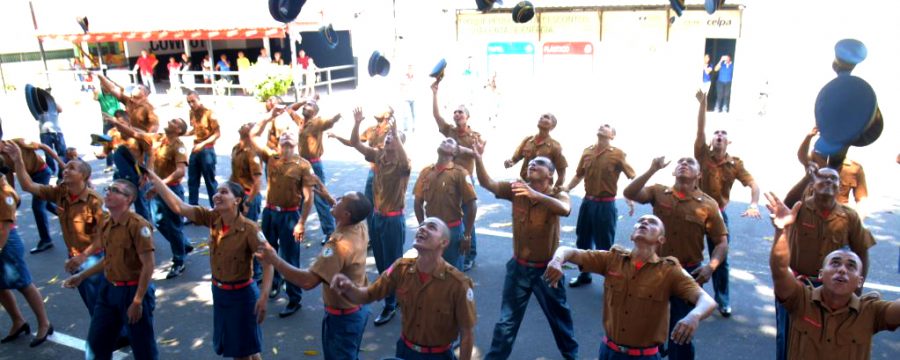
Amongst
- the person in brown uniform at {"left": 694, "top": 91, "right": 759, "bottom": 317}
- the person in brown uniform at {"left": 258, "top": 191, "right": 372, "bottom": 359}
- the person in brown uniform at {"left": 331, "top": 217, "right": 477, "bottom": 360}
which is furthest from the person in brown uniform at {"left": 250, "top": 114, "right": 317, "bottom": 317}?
the person in brown uniform at {"left": 694, "top": 91, "right": 759, "bottom": 317}

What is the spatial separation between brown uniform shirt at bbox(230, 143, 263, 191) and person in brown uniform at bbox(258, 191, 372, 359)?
3084 mm

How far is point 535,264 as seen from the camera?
5.52 metres

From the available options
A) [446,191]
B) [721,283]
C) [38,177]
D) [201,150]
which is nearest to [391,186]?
[446,191]

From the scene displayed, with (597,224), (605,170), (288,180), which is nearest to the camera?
(288,180)

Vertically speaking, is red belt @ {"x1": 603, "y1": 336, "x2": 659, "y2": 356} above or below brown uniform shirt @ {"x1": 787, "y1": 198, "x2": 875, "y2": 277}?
below

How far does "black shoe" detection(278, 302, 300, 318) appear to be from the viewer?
22.2ft

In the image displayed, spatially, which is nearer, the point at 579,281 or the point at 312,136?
the point at 579,281

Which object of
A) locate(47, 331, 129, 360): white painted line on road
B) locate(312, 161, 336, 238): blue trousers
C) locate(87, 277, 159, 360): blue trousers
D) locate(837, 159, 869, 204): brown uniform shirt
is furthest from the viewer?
locate(312, 161, 336, 238): blue trousers

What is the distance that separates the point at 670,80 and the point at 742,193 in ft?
32.2

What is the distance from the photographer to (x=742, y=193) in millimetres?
10922

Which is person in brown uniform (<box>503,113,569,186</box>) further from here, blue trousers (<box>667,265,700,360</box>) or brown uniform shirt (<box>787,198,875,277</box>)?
brown uniform shirt (<box>787,198,875,277</box>)

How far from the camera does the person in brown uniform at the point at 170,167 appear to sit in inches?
315

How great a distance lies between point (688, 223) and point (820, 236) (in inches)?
36.8

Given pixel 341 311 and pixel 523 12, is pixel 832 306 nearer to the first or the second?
pixel 341 311
